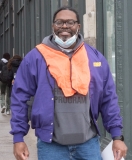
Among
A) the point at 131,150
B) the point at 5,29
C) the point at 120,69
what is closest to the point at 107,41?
the point at 120,69

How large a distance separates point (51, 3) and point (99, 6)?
4462mm

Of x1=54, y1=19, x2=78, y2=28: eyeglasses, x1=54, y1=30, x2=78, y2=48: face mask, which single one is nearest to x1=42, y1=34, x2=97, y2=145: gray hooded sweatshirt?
x1=54, y1=30, x2=78, y2=48: face mask

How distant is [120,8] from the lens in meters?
6.32

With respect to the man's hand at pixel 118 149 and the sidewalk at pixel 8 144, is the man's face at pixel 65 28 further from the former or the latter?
the sidewalk at pixel 8 144

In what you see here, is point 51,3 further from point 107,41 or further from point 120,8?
point 120,8

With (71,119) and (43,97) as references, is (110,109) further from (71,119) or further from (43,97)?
(43,97)

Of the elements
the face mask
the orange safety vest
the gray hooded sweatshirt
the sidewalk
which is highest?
the face mask

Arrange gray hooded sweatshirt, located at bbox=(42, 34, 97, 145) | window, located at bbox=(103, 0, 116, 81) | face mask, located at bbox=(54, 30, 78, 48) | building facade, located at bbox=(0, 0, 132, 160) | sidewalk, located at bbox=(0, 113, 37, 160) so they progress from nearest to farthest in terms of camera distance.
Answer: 1. gray hooded sweatshirt, located at bbox=(42, 34, 97, 145)
2. face mask, located at bbox=(54, 30, 78, 48)
3. building facade, located at bbox=(0, 0, 132, 160)
4. window, located at bbox=(103, 0, 116, 81)
5. sidewalk, located at bbox=(0, 113, 37, 160)

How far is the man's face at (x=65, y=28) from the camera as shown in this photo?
11.9 feet

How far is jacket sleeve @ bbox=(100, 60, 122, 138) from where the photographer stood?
359cm

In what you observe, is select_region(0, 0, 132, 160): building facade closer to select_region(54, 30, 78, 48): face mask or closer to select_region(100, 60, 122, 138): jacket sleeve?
select_region(100, 60, 122, 138): jacket sleeve

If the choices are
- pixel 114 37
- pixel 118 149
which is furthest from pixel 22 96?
pixel 114 37

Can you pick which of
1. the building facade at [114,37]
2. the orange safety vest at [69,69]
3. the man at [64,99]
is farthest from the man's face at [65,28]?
the building facade at [114,37]

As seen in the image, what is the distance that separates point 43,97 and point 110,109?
1.76 feet
